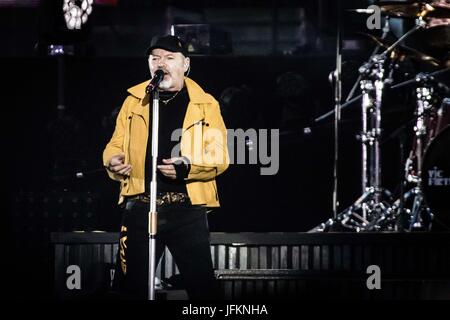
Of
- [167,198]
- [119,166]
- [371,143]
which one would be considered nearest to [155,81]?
[119,166]

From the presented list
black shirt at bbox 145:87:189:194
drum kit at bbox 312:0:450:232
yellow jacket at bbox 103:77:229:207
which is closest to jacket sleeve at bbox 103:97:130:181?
yellow jacket at bbox 103:77:229:207

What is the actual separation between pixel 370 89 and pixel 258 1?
624cm

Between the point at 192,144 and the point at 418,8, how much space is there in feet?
9.11

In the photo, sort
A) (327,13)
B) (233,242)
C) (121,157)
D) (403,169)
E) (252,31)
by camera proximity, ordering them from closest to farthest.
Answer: (121,157) < (233,242) < (403,169) < (327,13) < (252,31)

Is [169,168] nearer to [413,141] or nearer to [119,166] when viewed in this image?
[119,166]

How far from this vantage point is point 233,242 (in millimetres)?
7789

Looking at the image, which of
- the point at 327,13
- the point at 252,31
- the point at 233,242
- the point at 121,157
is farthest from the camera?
the point at 252,31

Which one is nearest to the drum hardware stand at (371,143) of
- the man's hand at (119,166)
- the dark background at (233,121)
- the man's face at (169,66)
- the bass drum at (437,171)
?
the bass drum at (437,171)

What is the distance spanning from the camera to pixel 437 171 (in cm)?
915

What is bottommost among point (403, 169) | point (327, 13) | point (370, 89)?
point (403, 169)

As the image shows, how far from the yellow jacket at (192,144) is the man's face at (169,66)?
0.35 feet
